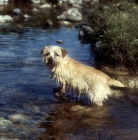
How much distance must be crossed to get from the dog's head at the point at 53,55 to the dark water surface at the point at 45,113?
1.05 metres

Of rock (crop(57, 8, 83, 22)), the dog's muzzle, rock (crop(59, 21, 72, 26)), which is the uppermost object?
the dog's muzzle

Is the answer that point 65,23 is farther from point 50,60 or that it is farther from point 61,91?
point 50,60

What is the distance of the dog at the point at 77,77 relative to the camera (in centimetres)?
766

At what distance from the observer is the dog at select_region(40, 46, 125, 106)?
7660mm

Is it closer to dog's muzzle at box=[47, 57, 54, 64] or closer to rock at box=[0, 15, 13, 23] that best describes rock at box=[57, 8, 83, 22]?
rock at box=[0, 15, 13, 23]

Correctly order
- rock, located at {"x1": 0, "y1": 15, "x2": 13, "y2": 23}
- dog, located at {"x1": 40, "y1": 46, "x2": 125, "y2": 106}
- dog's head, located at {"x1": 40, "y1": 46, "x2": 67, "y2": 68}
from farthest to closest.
Result: rock, located at {"x1": 0, "y1": 15, "x2": 13, "y2": 23}
dog, located at {"x1": 40, "y1": 46, "x2": 125, "y2": 106}
dog's head, located at {"x1": 40, "y1": 46, "x2": 67, "y2": 68}

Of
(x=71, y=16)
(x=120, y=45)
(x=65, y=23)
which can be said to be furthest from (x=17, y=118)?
(x=71, y=16)

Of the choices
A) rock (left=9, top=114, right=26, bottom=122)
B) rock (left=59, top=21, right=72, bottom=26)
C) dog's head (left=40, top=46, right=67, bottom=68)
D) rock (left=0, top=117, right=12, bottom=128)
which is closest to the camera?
rock (left=0, top=117, right=12, bottom=128)

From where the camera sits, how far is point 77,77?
7.94 m

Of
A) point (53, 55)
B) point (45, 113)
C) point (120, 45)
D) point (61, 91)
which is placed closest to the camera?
point (45, 113)

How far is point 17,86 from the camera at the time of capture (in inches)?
352

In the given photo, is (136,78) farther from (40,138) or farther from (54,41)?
(54,41)

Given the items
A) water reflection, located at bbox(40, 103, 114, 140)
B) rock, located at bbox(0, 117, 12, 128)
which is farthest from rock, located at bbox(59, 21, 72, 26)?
rock, located at bbox(0, 117, 12, 128)

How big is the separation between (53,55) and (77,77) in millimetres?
852
